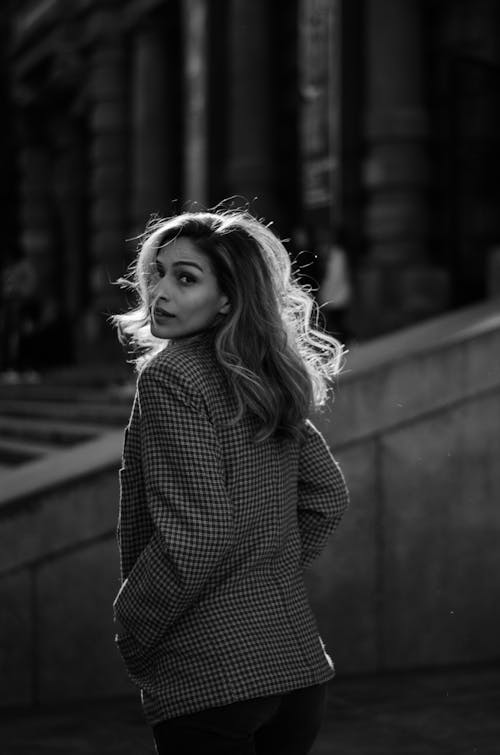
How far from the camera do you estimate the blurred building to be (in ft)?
49.4

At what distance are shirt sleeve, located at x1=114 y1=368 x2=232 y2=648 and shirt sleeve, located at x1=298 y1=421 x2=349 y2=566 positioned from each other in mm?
341

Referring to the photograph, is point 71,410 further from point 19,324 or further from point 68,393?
point 19,324

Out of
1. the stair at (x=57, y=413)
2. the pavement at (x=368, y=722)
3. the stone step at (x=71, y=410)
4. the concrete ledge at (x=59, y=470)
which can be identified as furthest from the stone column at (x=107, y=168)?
the pavement at (x=368, y=722)

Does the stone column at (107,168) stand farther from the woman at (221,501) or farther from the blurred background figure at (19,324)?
the woman at (221,501)

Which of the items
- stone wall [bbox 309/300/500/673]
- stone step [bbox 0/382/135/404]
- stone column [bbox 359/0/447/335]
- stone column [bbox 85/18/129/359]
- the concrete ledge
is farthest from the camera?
stone column [bbox 85/18/129/359]

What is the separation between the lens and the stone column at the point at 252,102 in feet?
60.8

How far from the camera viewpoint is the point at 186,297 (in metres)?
2.90

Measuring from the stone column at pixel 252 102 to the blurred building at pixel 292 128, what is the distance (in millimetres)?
20

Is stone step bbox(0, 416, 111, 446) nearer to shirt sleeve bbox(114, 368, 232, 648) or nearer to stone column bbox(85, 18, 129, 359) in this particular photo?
shirt sleeve bbox(114, 368, 232, 648)

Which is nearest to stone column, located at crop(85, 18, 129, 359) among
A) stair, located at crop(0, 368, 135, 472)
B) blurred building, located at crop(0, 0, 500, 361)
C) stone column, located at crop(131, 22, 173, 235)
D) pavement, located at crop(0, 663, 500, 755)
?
blurred building, located at crop(0, 0, 500, 361)

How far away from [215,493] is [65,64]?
23.8m

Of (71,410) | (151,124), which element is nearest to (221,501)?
(71,410)

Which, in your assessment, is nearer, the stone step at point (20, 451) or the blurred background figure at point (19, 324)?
the stone step at point (20, 451)

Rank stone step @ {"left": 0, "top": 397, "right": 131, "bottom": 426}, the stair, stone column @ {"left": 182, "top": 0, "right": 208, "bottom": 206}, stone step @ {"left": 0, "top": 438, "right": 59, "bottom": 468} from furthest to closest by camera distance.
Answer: stone column @ {"left": 182, "top": 0, "right": 208, "bottom": 206}, stone step @ {"left": 0, "top": 397, "right": 131, "bottom": 426}, the stair, stone step @ {"left": 0, "top": 438, "right": 59, "bottom": 468}
